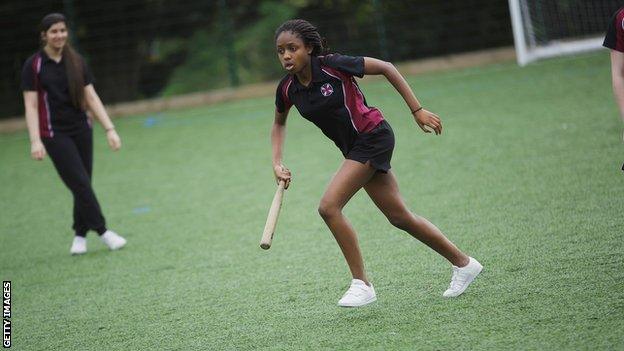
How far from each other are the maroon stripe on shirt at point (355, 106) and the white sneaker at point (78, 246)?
386cm

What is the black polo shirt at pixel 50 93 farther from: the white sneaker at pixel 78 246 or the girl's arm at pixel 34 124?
the white sneaker at pixel 78 246

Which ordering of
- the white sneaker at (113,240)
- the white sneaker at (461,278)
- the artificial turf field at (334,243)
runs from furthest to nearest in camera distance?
the white sneaker at (113,240), the white sneaker at (461,278), the artificial turf field at (334,243)

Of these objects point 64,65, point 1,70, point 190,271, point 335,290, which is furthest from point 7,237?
point 1,70

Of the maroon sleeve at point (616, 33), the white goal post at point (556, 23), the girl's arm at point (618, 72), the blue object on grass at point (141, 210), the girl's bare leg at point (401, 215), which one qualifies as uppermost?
the maroon sleeve at point (616, 33)

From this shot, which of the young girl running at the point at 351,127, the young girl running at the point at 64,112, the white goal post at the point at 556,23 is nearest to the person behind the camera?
the young girl running at the point at 351,127

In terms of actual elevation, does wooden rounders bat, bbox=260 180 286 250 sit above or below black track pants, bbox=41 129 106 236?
above

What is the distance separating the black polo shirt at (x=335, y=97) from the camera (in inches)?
212

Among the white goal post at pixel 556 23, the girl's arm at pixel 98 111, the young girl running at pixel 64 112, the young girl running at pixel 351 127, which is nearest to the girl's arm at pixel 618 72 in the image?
the young girl running at pixel 351 127

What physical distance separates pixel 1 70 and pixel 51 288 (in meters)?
11.9

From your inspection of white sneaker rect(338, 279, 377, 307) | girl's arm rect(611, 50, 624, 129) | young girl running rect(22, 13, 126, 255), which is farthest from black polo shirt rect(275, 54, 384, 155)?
young girl running rect(22, 13, 126, 255)

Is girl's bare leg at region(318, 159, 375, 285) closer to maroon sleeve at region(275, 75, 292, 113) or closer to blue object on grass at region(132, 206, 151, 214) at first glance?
maroon sleeve at region(275, 75, 292, 113)

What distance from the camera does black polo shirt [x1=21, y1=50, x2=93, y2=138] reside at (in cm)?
827

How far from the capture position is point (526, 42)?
16.2 metres

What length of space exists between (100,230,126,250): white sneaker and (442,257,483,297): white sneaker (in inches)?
147
